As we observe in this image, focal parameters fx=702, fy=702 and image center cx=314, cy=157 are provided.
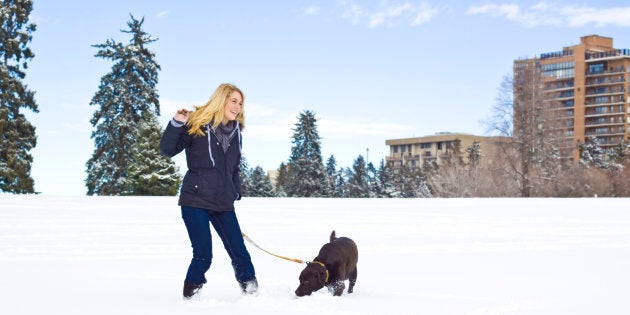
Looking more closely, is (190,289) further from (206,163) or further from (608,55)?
(608,55)

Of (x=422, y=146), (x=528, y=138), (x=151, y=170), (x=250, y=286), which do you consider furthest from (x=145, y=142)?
(x=422, y=146)

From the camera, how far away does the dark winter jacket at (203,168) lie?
5984 millimetres

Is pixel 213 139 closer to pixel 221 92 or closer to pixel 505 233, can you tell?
pixel 221 92

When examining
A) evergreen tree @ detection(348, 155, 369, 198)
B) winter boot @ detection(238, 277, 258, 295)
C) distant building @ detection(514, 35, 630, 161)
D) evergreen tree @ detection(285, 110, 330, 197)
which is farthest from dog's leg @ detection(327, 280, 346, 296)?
distant building @ detection(514, 35, 630, 161)

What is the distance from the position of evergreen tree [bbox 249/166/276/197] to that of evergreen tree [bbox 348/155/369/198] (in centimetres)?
1168

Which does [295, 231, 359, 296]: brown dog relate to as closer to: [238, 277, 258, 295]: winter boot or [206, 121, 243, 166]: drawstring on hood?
[238, 277, 258, 295]: winter boot

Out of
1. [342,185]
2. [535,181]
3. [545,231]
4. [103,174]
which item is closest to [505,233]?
[545,231]

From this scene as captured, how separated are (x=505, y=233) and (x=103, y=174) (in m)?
37.0

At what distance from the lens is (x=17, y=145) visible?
1602 inches

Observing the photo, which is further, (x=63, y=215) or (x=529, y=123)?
(x=529, y=123)

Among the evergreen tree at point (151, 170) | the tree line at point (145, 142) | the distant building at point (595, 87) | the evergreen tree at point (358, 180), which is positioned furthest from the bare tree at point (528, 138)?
the distant building at point (595, 87)

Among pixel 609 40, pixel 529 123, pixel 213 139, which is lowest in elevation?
pixel 213 139

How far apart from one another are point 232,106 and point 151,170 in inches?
1498

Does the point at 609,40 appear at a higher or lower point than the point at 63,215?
higher
